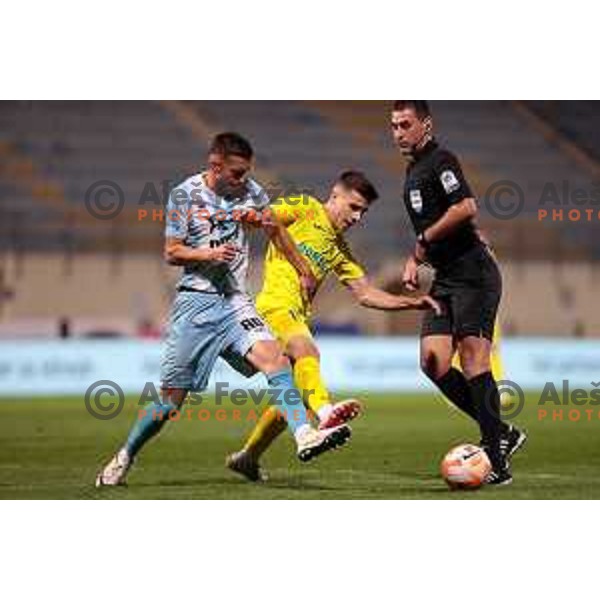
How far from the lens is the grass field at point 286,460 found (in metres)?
7.63

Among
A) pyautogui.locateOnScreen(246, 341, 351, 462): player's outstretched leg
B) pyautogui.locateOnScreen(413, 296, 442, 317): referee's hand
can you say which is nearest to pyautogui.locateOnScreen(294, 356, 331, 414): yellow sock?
pyautogui.locateOnScreen(246, 341, 351, 462): player's outstretched leg

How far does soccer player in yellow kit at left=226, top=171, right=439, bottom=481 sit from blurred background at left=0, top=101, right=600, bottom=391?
9545 mm

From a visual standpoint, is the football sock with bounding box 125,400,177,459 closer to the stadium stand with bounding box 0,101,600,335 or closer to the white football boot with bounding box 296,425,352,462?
the white football boot with bounding box 296,425,352,462

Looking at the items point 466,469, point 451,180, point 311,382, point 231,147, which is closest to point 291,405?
point 311,382

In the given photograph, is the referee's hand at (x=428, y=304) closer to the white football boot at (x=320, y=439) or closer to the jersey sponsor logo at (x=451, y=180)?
the jersey sponsor logo at (x=451, y=180)

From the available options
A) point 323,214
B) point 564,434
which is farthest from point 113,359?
point 323,214

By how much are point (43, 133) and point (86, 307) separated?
2.13 meters

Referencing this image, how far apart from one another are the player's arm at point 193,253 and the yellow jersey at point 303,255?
56 centimetres

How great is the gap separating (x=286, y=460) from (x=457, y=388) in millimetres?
1823

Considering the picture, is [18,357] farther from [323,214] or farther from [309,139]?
[323,214]

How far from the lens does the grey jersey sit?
746 cm

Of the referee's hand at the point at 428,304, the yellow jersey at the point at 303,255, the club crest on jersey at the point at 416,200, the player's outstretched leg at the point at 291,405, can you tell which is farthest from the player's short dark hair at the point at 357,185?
the player's outstretched leg at the point at 291,405

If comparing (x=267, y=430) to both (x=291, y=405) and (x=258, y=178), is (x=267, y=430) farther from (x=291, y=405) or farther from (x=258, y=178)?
(x=258, y=178)

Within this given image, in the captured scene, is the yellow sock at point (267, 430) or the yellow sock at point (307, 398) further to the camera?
the yellow sock at point (267, 430)
